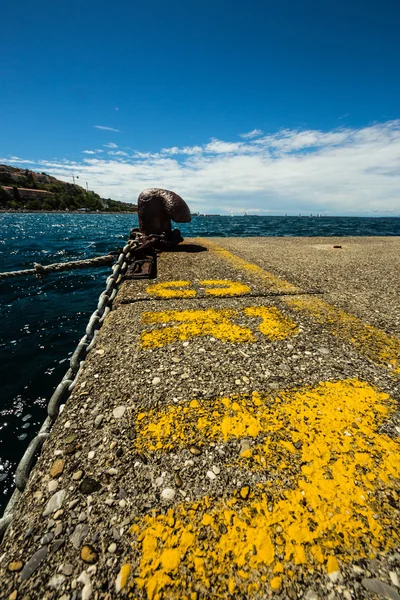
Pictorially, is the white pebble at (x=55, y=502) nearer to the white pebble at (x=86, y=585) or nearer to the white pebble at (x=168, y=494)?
the white pebble at (x=86, y=585)

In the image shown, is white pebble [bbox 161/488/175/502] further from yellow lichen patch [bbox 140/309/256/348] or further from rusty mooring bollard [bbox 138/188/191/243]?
rusty mooring bollard [bbox 138/188/191/243]

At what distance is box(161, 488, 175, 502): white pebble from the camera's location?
48.3 inches

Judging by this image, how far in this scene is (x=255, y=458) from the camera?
4.58ft

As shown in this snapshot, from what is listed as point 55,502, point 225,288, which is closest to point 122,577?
point 55,502

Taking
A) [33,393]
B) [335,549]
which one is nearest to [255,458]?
[335,549]

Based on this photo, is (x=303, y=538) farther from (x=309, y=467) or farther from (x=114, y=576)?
(x=114, y=576)

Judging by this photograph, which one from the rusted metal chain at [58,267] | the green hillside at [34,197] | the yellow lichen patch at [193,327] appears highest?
the green hillside at [34,197]

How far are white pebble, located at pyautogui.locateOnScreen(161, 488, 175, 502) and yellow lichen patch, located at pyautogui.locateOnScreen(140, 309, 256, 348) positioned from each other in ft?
4.23

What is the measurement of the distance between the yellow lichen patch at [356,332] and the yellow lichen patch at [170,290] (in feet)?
4.77

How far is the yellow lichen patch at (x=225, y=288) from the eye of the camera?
384 cm

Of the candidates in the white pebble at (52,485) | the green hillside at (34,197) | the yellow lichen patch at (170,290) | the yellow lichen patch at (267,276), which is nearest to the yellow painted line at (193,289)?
the yellow lichen patch at (170,290)

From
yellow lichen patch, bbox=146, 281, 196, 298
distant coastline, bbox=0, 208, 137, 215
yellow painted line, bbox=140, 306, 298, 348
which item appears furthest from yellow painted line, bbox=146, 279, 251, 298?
distant coastline, bbox=0, 208, 137, 215

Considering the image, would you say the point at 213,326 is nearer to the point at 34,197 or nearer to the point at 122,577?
the point at 122,577

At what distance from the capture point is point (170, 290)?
3955 mm
